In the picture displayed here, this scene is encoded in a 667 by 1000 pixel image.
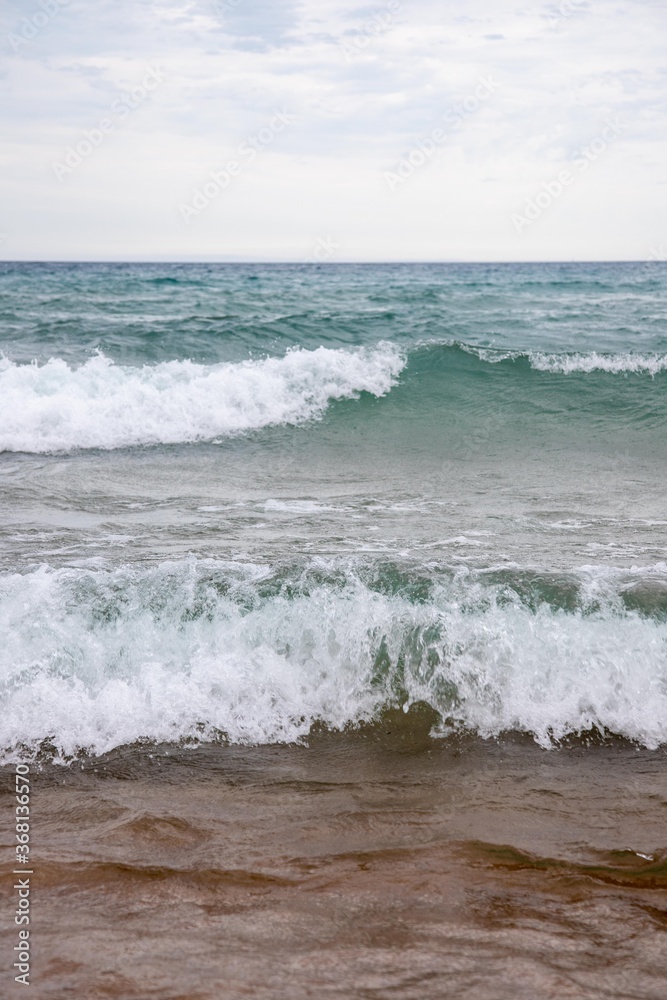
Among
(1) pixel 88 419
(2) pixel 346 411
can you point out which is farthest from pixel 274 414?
(1) pixel 88 419

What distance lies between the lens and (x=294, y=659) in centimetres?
411

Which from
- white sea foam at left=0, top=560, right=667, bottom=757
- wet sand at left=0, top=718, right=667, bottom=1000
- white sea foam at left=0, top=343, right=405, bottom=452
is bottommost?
wet sand at left=0, top=718, right=667, bottom=1000

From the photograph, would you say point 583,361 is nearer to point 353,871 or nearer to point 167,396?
point 167,396

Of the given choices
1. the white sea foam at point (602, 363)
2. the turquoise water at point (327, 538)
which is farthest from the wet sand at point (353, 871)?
the white sea foam at point (602, 363)

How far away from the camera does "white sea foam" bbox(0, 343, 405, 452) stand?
9711 millimetres

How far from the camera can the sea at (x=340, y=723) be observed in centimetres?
243

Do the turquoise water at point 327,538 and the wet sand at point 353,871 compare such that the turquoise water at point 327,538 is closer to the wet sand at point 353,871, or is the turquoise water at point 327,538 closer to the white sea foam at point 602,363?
the white sea foam at point 602,363

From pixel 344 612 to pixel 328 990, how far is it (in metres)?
2.23

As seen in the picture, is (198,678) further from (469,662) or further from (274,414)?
(274,414)

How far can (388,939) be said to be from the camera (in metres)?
2.43

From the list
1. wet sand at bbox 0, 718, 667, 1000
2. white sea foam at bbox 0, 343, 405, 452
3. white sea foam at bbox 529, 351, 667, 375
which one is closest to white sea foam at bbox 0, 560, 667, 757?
wet sand at bbox 0, 718, 667, 1000

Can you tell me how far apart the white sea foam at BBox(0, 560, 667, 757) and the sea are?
0.5 inches

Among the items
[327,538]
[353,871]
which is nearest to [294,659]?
[353,871]

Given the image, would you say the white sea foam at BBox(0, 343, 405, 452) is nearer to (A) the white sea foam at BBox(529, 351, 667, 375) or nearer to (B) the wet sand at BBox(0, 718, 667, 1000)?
(A) the white sea foam at BBox(529, 351, 667, 375)
